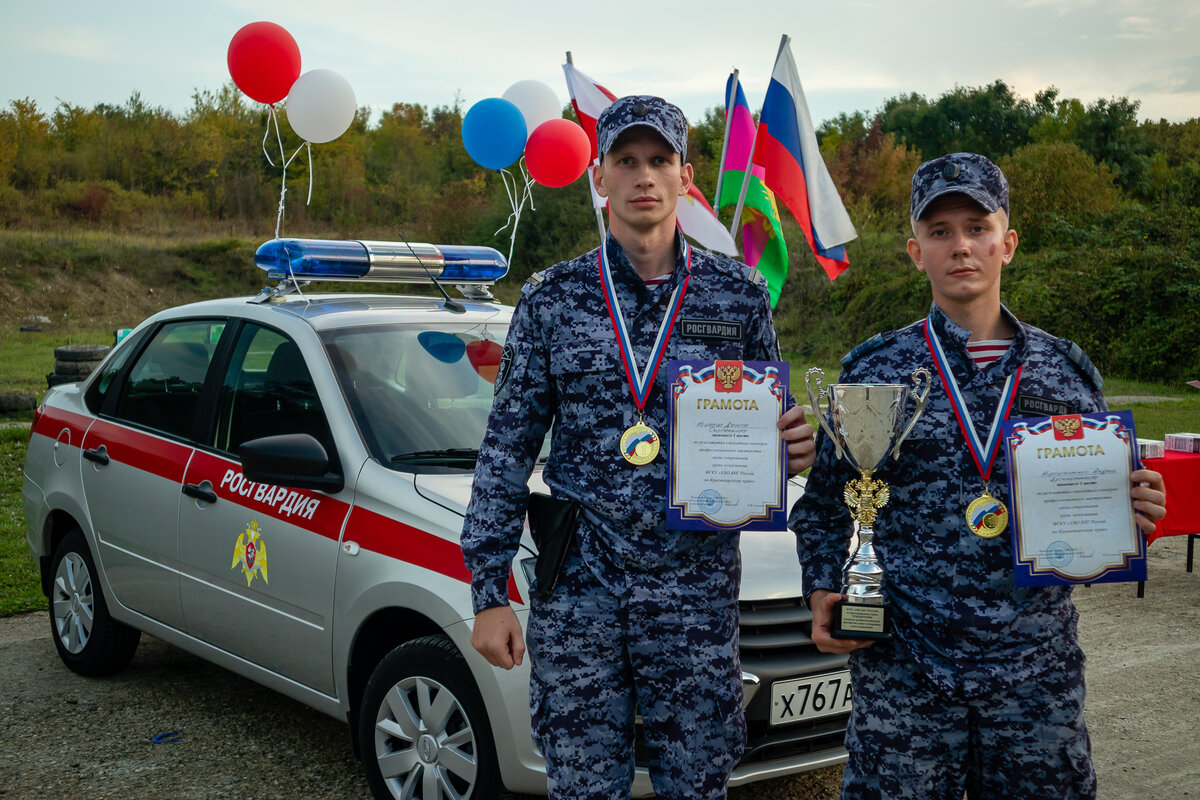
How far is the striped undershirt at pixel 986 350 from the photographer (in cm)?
204

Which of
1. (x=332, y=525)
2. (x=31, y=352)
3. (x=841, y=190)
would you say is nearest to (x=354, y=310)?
(x=332, y=525)

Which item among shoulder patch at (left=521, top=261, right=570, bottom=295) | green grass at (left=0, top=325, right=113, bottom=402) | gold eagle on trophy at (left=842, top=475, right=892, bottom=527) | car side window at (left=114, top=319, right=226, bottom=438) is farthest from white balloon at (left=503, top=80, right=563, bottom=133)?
green grass at (left=0, top=325, right=113, bottom=402)

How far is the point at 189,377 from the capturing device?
421 centimetres

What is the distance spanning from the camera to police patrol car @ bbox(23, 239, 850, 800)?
291cm

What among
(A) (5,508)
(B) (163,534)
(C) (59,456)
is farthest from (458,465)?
(A) (5,508)

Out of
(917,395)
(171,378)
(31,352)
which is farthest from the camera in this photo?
(31,352)

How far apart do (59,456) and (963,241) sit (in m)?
4.24

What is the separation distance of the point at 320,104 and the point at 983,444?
5.21 m

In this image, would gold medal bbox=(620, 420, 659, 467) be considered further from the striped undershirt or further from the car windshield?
the car windshield

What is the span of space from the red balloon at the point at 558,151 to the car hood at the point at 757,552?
353 cm

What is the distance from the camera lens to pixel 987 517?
6.33 feet

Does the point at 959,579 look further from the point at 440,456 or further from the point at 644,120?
the point at 440,456

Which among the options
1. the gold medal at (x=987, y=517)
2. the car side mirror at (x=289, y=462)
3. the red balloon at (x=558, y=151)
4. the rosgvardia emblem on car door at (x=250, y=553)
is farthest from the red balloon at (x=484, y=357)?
the red balloon at (x=558, y=151)

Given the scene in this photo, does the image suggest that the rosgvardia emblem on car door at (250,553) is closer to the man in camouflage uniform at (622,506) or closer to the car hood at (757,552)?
the car hood at (757,552)
